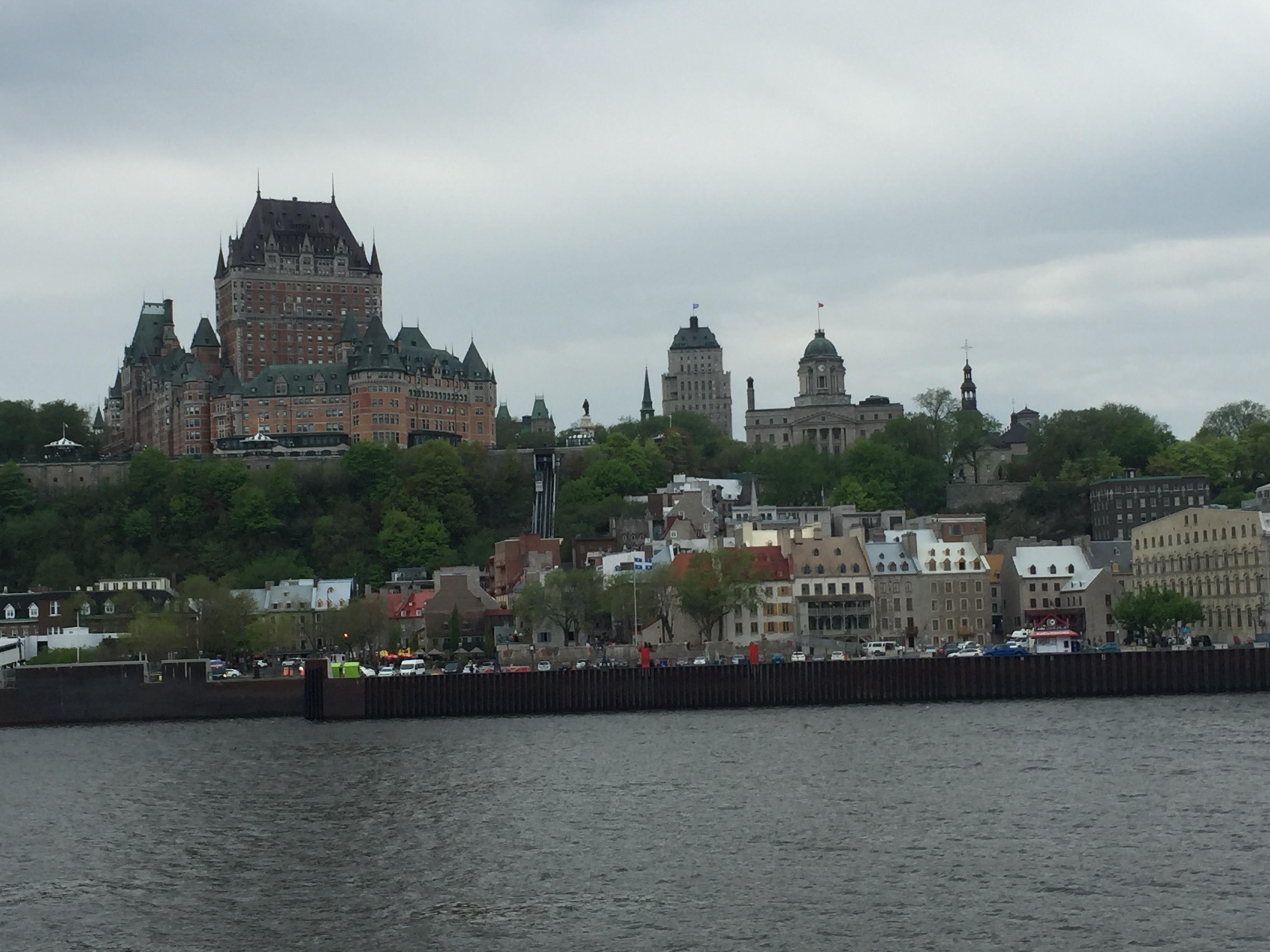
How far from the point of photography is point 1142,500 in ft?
561

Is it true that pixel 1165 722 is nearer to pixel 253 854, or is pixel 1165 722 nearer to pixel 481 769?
pixel 481 769

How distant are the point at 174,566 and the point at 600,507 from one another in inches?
1542

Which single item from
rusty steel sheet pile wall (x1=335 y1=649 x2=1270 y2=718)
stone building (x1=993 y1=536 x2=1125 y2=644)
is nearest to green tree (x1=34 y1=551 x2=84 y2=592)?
rusty steel sheet pile wall (x1=335 y1=649 x2=1270 y2=718)

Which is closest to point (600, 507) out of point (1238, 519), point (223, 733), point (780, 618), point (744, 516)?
point (744, 516)

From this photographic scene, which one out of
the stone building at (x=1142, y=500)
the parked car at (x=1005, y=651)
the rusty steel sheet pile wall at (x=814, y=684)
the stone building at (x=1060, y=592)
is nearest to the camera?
the rusty steel sheet pile wall at (x=814, y=684)

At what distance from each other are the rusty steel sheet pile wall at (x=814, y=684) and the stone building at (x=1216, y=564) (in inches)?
775

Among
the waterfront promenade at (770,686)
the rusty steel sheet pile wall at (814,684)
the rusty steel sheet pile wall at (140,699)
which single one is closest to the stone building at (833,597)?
the waterfront promenade at (770,686)

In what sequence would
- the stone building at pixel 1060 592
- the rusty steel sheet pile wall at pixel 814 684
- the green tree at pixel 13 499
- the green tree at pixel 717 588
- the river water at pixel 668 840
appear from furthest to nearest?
the green tree at pixel 13 499
the stone building at pixel 1060 592
the green tree at pixel 717 588
the rusty steel sheet pile wall at pixel 814 684
the river water at pixel 668 840

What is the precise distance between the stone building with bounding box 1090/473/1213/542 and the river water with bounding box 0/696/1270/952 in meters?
75.5

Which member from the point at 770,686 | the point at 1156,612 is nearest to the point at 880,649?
the point at 770,686

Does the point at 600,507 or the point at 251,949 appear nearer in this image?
the point at 251,949

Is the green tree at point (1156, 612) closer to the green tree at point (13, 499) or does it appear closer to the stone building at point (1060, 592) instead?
the stone building at point (1060, 592)

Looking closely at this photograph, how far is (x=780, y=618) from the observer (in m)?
136

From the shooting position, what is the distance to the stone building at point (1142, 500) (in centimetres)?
16962
